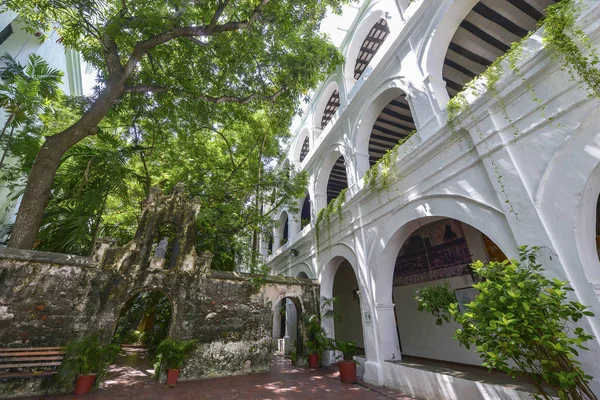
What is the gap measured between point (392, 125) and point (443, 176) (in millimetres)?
4894

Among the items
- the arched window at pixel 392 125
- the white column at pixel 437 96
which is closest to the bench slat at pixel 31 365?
the white column at pixel 437 96

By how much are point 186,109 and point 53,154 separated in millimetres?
3566

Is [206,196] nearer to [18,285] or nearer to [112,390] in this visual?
[18,285]

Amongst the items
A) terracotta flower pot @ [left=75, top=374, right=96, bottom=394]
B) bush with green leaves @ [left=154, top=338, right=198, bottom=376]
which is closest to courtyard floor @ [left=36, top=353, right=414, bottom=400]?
terracotta flower pot @ [left=75, top=374, right=96, bottom=394]

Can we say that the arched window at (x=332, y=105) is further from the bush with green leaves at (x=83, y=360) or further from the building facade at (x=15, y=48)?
the bush with green leaves at (x=83, y=360)

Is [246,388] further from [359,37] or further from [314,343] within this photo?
[359,37]

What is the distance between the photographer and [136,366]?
8.22m

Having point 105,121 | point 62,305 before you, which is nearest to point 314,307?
point 62,305

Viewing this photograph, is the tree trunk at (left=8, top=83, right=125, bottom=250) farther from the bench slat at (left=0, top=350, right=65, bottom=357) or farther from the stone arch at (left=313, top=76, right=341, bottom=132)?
the stone arch at (left=313, top=76, right=341, bottom=132)

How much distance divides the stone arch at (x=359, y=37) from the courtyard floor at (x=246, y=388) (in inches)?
358

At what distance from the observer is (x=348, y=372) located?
6379mm

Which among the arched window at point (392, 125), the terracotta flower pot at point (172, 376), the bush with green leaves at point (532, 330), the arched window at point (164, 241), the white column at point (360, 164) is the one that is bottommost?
the terracotta flower pot at point (172, 376)

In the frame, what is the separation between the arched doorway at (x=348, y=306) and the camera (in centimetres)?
1132

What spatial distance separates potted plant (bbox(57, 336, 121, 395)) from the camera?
5.25 m
